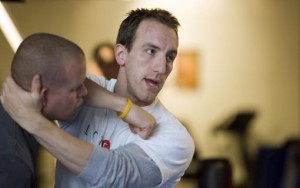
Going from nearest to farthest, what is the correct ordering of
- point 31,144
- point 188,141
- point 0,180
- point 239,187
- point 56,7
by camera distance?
1. point 0,180
2. point 31,144
3. point 188,141
4. point 56,7
5. point 239,187

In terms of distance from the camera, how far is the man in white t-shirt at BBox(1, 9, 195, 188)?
138 cm

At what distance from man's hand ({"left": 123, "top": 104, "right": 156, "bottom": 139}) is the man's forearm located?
0.20m

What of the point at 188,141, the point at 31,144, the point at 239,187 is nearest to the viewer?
the point at 31,144

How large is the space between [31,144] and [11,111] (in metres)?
0.15

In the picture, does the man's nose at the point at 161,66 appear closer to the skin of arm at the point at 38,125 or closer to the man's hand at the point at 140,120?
the man's hand at the point at 140,120

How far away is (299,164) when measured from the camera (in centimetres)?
403

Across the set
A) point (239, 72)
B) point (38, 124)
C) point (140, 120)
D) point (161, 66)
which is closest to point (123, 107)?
point (140, 120)

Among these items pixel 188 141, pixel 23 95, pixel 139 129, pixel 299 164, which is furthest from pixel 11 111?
pixel 299 164

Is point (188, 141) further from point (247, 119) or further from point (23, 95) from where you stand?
point (247, 119)

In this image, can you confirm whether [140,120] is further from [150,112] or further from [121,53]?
[121,53]

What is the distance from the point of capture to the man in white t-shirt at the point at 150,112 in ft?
4.54

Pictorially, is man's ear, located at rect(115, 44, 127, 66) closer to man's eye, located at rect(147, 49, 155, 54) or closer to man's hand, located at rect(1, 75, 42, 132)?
man's eye, located at rect(147, 49, 155, 54)

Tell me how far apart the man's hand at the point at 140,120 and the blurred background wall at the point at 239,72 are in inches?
162

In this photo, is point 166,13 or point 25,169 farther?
point 166,13
